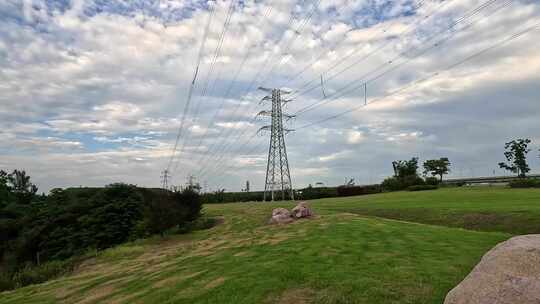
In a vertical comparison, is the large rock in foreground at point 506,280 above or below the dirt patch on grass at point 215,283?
above

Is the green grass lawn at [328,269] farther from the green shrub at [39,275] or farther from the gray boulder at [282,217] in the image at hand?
the green shrub at [39,275]

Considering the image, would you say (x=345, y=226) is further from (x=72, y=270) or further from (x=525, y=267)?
(x=72, y=270)

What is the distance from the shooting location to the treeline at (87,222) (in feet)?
106

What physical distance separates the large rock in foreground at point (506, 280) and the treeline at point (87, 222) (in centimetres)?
2721

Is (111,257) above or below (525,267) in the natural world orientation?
below

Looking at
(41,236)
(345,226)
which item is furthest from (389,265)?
(41,236)

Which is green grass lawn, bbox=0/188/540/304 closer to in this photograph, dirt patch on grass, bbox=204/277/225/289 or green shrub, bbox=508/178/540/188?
dirt patch on grass, bbox=204/277/225/289

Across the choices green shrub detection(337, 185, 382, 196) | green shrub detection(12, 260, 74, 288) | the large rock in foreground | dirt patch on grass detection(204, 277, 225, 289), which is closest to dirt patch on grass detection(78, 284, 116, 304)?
dirt patch on grass detection(204, 277, 225, 289)

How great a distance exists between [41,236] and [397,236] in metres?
45.8

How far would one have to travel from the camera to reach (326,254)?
13586mm

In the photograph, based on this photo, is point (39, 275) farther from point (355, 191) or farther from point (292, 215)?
point (355, 191)

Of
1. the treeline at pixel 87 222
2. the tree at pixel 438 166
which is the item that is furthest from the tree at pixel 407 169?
the treeline at pixel 87 222

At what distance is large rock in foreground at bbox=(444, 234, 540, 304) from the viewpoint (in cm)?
575

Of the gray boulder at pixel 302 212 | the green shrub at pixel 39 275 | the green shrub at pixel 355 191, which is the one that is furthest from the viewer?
the green shrub at pixel 355 191
